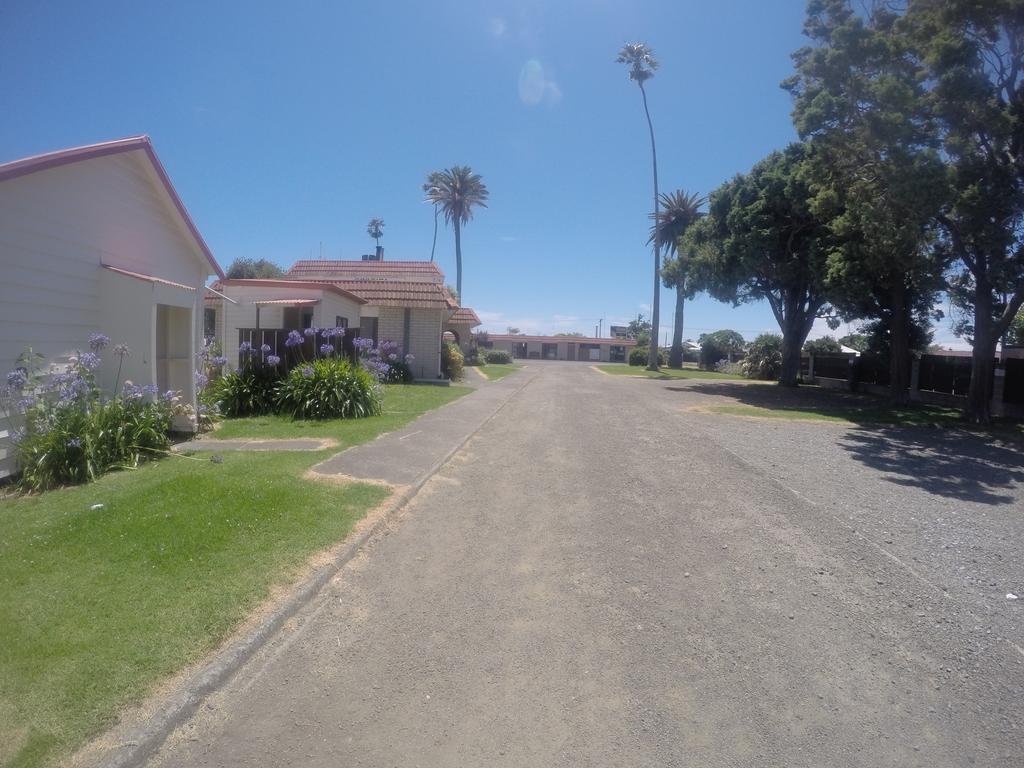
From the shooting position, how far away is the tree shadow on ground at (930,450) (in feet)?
30.7

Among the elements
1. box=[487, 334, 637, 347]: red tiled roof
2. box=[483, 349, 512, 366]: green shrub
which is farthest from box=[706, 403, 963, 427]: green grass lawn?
box=[487, 334, 637, 347]: red tiled roof

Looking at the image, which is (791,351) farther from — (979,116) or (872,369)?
(979,116)

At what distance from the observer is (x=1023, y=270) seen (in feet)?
46.5

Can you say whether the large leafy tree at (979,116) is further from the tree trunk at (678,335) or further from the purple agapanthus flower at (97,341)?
the tree trunk at (678,335)

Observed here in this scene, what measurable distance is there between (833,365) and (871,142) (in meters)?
18.0

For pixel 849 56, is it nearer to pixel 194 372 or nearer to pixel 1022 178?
pixel 1022 178

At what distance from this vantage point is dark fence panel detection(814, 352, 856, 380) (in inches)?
1139

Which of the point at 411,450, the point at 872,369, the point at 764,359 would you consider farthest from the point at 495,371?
the point at 411,450

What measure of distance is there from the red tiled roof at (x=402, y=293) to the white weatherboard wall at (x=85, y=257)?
43.8ft

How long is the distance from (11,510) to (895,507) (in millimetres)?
9929

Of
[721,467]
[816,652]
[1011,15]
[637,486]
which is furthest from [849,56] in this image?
[816,652]

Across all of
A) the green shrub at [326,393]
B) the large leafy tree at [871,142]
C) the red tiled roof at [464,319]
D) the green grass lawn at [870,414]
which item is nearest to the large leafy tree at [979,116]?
the large leafy tree at [871,142]

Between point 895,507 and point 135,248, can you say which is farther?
point 135,248

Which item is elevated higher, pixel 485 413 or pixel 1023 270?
pixel 1023 270
